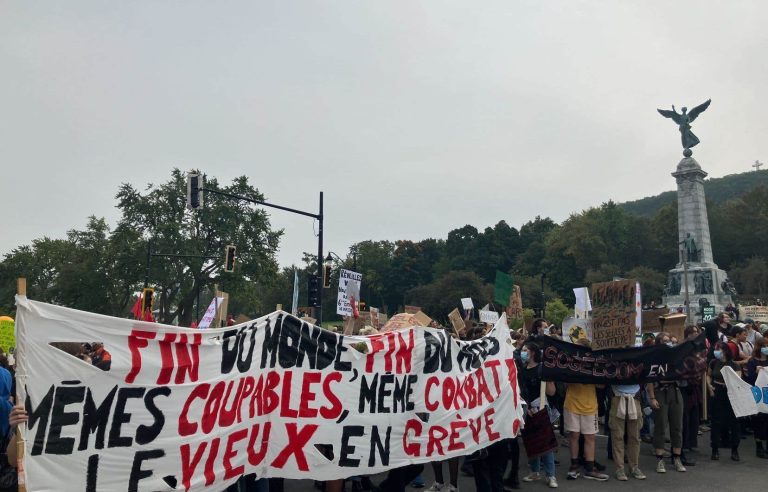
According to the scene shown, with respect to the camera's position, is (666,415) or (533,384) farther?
(666,415)

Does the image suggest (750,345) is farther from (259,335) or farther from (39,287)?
(39,287)

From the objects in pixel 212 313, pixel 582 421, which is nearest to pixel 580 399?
pixel 582 421

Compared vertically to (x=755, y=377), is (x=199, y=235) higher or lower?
higher

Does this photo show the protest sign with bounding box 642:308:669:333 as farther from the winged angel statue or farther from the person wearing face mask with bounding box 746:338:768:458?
the winged angel statue

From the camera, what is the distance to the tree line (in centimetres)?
5081

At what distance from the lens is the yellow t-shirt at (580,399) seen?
8.48 metres

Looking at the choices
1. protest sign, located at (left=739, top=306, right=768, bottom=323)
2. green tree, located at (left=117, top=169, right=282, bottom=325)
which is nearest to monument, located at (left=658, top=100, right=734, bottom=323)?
protest sign, located at (left=739, top=306, right=768, bottom=323)

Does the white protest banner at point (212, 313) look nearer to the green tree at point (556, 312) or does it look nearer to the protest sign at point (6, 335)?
the protest sign at point (6, 335)

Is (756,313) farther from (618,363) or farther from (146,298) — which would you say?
(146,298)

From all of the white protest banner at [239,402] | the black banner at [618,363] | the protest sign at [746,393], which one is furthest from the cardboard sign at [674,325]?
the white protest banner at [239,402]

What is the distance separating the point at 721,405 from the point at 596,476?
2970 millimetres

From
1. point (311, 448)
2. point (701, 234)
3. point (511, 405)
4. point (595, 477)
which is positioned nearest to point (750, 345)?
point (595, 477)

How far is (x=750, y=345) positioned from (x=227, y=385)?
1024 centimetres

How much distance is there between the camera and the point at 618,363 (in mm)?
8688
